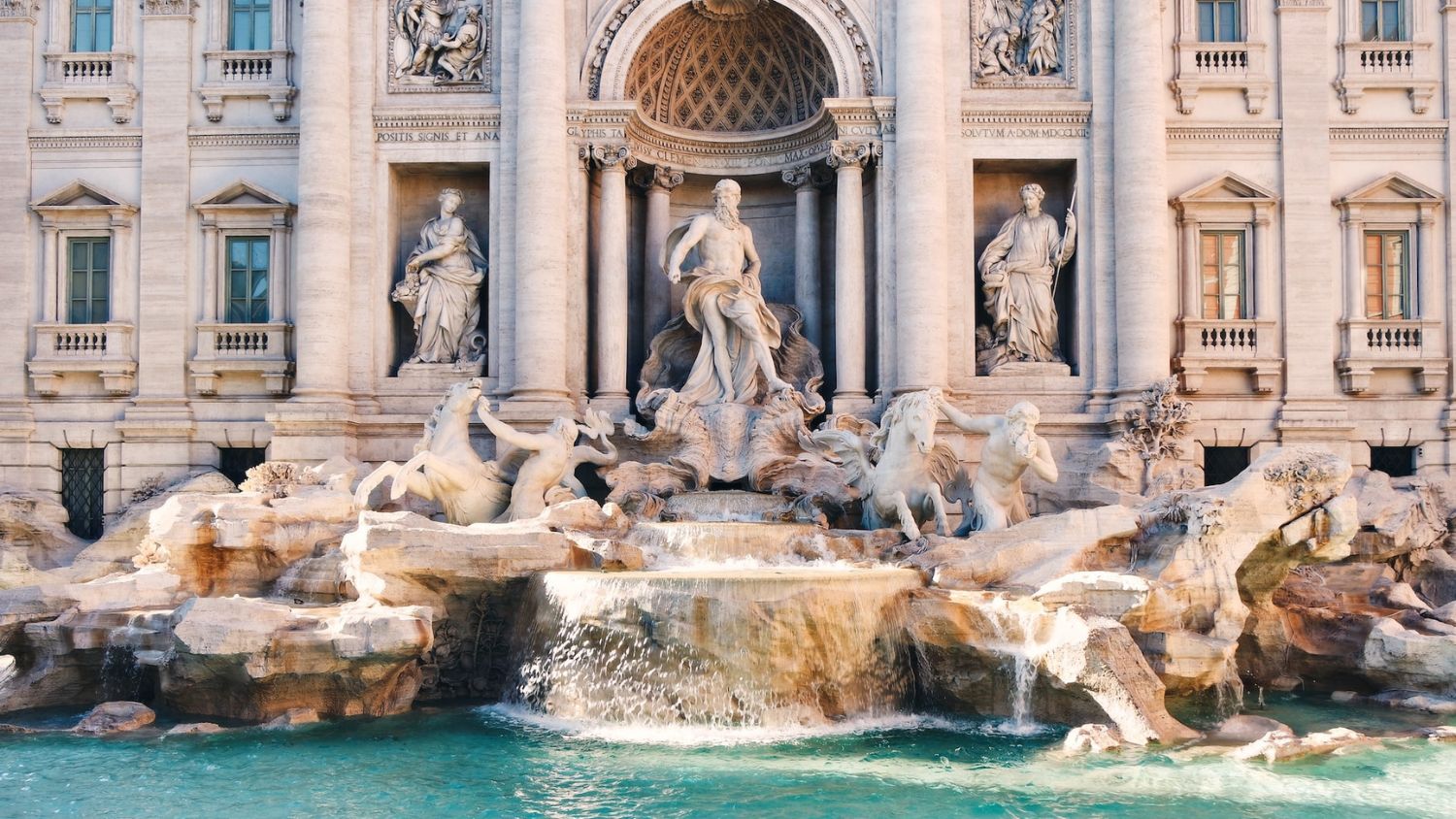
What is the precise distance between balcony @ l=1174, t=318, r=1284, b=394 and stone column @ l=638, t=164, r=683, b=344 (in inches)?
331

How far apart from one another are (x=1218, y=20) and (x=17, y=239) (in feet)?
66.9

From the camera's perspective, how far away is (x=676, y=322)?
1991cm

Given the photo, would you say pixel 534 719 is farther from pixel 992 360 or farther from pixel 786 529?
pixel 992 360

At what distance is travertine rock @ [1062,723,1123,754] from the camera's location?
447 inches

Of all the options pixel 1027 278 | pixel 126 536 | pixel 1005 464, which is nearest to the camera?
pixel 1005 464

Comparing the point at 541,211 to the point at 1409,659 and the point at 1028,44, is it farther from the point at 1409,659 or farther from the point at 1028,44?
the point at 1409,659

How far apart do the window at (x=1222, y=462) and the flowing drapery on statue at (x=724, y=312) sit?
712 centimetres

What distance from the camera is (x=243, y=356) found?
20.0 m

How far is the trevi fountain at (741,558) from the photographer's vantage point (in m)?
11.0

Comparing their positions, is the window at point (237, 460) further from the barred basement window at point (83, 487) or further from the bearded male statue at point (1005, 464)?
the bearded male statue at point (1005, 464)

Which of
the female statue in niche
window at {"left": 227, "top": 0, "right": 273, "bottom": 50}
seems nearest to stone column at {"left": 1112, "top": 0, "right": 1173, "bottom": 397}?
the female statue in niche

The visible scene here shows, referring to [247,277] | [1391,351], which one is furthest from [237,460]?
[1391,351]

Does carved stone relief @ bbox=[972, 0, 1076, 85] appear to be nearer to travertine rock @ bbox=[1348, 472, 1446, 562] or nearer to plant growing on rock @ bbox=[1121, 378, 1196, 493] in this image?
plant growing on rock @ bbox=[1121, 378, 1196, 493]

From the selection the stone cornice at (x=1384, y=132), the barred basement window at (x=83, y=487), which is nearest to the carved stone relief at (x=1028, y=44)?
the stone cornice at (x=1384, y=132)
